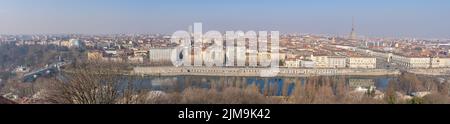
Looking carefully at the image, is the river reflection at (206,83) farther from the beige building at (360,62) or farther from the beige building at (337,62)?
the beige building at (360,62)

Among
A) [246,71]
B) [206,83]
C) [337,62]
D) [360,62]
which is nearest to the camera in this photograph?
[206,83]

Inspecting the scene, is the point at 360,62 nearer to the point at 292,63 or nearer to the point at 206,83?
the point at 292,63

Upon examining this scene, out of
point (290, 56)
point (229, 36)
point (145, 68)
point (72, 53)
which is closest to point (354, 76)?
point (290, 56)

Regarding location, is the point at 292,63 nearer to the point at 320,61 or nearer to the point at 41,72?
the point at 320,61

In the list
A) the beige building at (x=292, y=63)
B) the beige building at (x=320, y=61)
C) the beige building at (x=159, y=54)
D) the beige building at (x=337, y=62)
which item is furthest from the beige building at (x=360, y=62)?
the beige building at (x=159, y=54)

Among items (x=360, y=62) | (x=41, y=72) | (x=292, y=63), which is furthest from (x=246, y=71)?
(x=41, y=72)

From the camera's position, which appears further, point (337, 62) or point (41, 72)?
point (337, 62)

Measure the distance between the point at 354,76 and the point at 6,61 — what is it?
5.46m

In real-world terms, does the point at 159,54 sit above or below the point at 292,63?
above

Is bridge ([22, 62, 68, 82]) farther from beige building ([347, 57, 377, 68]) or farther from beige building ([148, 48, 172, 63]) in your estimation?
beige building ([347, 57, 377, 68])

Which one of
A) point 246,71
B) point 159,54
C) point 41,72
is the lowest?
point 246,71

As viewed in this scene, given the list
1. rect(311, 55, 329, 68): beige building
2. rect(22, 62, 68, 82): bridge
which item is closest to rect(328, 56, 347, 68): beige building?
rect(311, 55, 329, 68): beige building

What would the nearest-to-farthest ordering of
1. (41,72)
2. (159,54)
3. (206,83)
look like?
(41,72)
(206,83)
(159,54)
